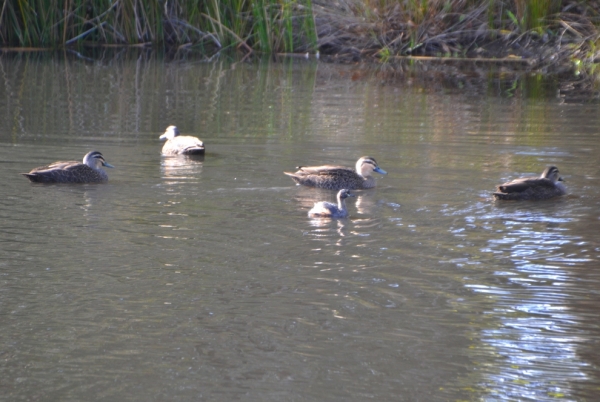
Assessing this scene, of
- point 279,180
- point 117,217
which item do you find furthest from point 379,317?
point 279,180

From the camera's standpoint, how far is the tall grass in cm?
2217

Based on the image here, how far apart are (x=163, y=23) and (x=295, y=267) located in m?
18.0

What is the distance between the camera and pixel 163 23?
23734 mm

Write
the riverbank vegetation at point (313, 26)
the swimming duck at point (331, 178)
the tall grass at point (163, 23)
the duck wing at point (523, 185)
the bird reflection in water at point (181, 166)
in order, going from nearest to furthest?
the duck wing at point (523, 185), the swimming duck at point (331, 178), the bird reflection in water at point (181, 166), the riverbank vegetation at point (313, 26), the tall grass at point (163, 23)

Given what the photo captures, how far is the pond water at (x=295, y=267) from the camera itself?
5.04 meters

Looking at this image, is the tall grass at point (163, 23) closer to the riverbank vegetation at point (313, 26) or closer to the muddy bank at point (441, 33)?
the riverbank vegetation at point (313, 26)

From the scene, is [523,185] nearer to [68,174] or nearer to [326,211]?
[326,211]

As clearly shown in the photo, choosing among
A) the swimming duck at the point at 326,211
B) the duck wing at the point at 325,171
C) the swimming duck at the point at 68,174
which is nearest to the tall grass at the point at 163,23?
the duck wing at the point at 325,171

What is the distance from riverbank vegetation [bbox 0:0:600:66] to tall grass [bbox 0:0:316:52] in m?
0.02

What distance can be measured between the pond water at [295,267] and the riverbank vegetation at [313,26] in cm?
914

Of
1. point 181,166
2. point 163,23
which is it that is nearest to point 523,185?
point 181,166

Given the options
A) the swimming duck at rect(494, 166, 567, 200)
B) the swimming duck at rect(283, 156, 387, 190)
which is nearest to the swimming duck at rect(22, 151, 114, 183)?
Answer: the swimming duck at rect(283, 156, 387, 190)

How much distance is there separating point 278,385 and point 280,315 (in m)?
0.93

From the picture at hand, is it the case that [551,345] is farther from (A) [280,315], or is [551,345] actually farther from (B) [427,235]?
(B) [427,235]
